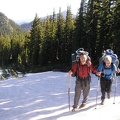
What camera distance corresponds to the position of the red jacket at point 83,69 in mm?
8495

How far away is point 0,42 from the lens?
111 metres

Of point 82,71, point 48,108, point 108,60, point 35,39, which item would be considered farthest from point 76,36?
point 82,71

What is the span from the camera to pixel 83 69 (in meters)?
8.59

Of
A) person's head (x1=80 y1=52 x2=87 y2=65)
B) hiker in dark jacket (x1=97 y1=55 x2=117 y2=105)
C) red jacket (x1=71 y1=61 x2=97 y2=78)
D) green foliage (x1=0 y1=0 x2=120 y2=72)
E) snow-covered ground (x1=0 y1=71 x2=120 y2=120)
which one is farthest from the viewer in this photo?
green foliage (x1=0 y1=0 x2=120 y2=72)

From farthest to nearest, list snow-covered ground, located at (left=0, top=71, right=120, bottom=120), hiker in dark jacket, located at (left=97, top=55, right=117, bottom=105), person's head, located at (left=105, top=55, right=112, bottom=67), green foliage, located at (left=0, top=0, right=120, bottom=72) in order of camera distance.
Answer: green foliage, located at (left=0, top=0, right=120, bottom=72) < hiker in dark jacket, located at (left=97, top=55, right=117, bottom=105) < person's head, located at (left=105, top=55, right=112, bottom=67) < snow-covered ground, located at (left=0, top=71, right=120, bottom=120)

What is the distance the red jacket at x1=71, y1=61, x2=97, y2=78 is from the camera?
8.49 metres

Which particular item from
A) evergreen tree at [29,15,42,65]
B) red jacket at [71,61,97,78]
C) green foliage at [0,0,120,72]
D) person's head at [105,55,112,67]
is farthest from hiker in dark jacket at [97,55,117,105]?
evergreen tree at [29,15,42,65]

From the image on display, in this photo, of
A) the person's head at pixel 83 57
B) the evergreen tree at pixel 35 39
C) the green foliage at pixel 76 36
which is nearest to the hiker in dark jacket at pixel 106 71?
the person's head at pixel 83 57

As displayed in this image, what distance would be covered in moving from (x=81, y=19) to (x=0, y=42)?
7279 centimetres

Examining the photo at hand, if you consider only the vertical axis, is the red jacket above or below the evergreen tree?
below

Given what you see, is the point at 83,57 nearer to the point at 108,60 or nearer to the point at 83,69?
the point at 83,69

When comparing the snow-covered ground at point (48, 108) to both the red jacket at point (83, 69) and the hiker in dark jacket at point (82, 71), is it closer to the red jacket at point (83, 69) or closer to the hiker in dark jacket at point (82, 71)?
the hiker in dark jacket at point (82, 71)

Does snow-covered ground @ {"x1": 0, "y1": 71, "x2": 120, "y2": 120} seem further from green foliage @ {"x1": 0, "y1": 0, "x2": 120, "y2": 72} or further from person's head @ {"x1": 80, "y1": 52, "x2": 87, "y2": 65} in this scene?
green foliage @ {"x1": 0, "y1": 0, "x2": 120, "y2": 72}

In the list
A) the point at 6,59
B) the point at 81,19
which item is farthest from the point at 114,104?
the point at 6,59
